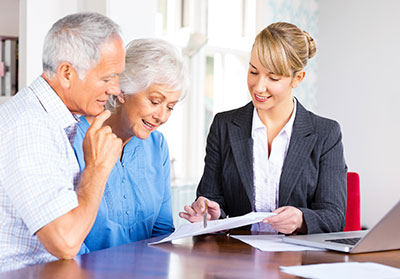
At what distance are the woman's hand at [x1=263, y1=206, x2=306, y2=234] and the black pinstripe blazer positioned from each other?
0.20 metres

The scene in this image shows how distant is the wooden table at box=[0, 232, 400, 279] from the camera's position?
119 cm

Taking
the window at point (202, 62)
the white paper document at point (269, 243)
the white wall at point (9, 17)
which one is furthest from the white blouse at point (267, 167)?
the window at point (202, 62)

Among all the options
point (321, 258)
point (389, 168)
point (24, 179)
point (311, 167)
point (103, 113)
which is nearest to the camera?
point (24, 179)

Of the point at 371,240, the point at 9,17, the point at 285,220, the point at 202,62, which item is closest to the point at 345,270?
the point at 371,240

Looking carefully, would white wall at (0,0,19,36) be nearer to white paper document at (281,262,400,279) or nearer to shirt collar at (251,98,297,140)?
shirt collar at (251,98,297,140)

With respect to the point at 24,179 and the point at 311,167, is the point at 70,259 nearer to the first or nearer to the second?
the point at 24,179

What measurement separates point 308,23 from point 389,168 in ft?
5.49

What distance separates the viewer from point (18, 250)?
139 centimetres

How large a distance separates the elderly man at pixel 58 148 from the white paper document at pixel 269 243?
19.2 inches

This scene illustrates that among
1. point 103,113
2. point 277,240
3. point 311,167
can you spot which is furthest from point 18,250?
point 311,167

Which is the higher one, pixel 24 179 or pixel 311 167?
pixel 24 179

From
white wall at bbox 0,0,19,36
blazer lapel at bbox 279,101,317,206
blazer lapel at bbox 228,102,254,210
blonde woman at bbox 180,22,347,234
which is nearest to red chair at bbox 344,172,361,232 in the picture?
blonde woman at bbox 180,22,347,234

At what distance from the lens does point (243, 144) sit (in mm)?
2125

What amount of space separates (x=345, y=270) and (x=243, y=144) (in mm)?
934
